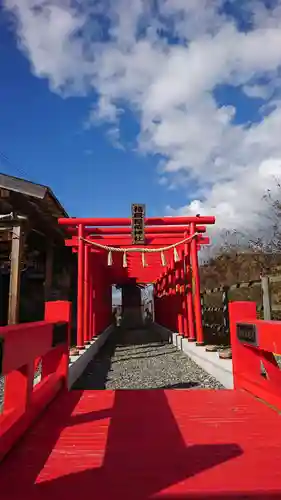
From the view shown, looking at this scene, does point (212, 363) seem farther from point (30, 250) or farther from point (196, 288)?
point (30, 250)

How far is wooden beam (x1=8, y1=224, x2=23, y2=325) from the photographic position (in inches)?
292

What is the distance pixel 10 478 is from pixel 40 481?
0.15 meters

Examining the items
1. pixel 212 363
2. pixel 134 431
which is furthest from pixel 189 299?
pixel 134 431

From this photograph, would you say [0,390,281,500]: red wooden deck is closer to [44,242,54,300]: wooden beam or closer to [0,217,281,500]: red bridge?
[0,217,281,500]: red bridge

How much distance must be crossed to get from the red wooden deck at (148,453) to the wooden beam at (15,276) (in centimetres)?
477

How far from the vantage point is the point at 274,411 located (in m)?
2.69

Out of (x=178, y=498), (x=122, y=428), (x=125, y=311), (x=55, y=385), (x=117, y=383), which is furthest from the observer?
(x=125, y=311)

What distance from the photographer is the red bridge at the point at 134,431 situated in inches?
61.3

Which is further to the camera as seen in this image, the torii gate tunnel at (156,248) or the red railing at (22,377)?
the torii gate tunnel at (156,248)

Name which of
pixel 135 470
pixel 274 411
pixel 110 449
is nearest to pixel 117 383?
pixel 274 411

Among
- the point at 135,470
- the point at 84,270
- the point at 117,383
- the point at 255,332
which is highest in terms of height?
the point at 84,270

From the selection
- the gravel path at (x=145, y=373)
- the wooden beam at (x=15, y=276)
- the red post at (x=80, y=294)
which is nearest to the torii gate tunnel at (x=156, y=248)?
the red post at (x=80, y=294)

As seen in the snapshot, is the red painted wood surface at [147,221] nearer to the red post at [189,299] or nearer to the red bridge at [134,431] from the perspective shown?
the red post at [189,299]

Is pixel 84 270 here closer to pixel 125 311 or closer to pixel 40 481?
pixel 40 481
